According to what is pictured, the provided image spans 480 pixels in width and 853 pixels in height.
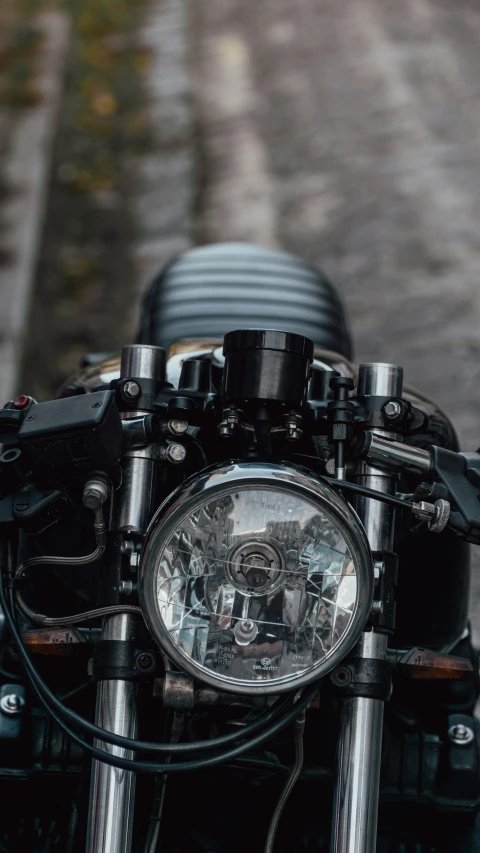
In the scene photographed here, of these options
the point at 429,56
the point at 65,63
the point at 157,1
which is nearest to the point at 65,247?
the point at 65,63

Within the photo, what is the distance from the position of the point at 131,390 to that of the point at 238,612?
387mm

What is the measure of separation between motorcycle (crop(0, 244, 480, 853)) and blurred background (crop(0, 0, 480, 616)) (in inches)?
102

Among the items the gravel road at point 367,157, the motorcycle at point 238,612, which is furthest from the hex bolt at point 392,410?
the gravel road at point 367,157

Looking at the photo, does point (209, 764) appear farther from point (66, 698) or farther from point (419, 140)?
point (419, 140)

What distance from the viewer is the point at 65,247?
6.95 m

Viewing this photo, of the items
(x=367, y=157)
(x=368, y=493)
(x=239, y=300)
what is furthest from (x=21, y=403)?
(x=367, y=157)

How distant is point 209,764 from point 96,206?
6232 mm

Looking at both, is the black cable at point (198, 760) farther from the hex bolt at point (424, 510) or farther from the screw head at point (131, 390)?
the screw head at point (131, 390)

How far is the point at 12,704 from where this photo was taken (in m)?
→ 1.97

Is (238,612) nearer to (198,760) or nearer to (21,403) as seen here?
(198,760)

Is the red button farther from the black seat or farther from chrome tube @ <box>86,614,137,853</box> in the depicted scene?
the black seat

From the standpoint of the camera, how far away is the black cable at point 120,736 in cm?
153

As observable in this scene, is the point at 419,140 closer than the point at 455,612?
No

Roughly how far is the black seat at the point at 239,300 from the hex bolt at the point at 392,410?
4.39 feet
